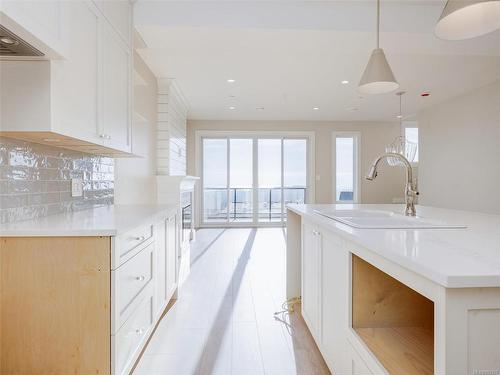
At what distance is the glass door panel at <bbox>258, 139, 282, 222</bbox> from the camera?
288 inches

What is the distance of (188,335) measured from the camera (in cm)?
214

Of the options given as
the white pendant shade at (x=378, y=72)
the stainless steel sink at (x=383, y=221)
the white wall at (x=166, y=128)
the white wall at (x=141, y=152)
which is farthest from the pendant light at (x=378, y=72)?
the white wall at (x=166, y=128)

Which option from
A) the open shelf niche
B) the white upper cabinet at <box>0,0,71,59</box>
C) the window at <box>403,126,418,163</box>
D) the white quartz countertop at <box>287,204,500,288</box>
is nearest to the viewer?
the white quartz countertop at <box>287,204,500,288</box>

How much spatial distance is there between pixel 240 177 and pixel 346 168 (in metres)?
2.60

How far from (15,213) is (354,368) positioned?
1.68 m

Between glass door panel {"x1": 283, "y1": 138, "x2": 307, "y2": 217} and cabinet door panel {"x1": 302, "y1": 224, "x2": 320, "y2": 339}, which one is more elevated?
glass door panel {"x1": 283, "y1": 138, "x2": 307, "y2": 217}

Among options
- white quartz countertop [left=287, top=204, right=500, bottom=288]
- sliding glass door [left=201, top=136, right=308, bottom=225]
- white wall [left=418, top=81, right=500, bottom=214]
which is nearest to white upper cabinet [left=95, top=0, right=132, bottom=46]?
white quartz countertop [left=287, top=204, right=500, bottom=288]

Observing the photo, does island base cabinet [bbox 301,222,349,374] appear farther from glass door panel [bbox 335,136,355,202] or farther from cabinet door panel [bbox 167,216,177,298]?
glass door panel [bbox 335,136,355,202]

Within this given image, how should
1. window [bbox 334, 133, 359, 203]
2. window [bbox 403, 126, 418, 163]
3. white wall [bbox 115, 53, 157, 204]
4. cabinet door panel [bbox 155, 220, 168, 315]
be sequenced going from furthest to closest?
window [bbox 403, 126, 418, 163] < window [bbox 334, 133, 359, 203] < white wall [bbox 115, 53, 157, 204] < cabinet door panel [bbox 155, 220, 168, 315]

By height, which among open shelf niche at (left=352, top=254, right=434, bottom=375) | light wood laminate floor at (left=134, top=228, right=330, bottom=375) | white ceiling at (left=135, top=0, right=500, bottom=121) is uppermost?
white ceiling at (left=135, top=0, right=500, bottom=121)

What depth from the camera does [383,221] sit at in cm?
171

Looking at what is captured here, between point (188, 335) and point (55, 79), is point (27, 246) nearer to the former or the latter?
point (55, 79)

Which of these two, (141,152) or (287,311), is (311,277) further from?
(141,152)

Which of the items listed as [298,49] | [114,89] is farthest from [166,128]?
[114,89]
